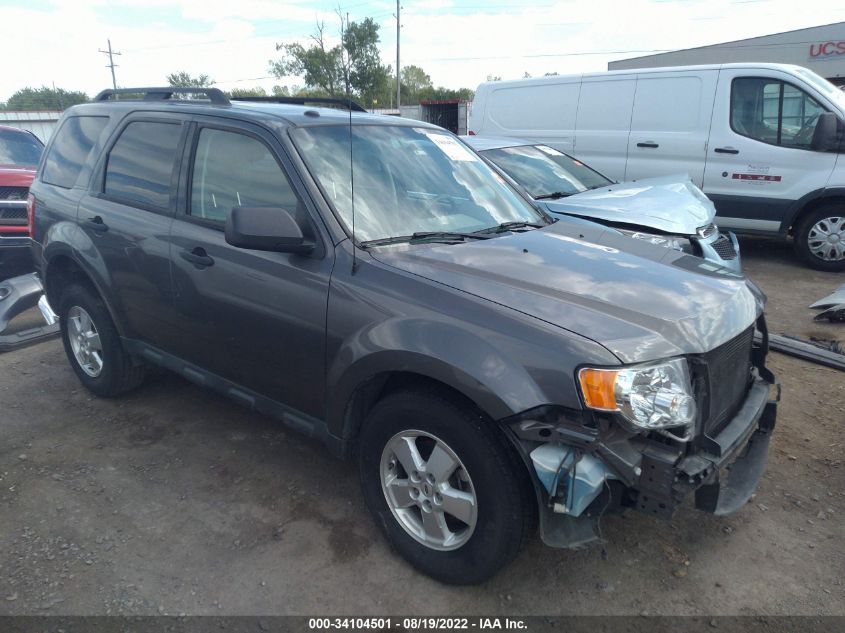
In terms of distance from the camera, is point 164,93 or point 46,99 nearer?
point 164,93

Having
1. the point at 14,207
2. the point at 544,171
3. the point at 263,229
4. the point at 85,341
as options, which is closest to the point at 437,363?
the point at 263,229

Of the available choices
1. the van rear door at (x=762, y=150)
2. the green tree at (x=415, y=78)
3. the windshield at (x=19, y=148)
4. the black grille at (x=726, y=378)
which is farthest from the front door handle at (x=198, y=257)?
the green tree at (x=415, y=78)

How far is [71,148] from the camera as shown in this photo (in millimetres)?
4285

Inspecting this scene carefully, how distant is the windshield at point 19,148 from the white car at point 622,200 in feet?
20.2

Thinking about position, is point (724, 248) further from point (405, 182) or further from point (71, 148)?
point (71, 148)

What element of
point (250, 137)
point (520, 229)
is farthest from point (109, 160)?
point (520, 229)

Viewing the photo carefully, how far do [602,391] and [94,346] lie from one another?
3613 millimetres

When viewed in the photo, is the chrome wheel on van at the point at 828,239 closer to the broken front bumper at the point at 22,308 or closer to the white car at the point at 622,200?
the white car at the point at 622,200

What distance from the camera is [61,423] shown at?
4039 mm

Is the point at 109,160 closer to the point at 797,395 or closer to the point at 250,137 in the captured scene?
the point at 250,137

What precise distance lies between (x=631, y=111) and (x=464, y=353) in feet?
24.0

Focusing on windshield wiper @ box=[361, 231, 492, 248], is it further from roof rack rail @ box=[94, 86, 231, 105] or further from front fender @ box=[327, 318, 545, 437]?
roof rack rail @ box=[94, 86, 231, 105]

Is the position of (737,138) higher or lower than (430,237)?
higher

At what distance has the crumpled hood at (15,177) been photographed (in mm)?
7367
